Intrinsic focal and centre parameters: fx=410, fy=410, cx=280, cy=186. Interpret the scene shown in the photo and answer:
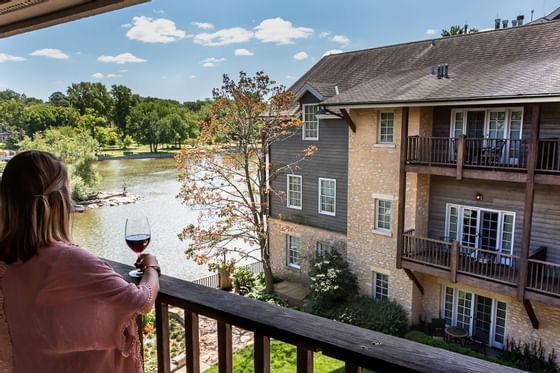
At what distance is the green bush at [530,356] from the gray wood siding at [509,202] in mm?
1717

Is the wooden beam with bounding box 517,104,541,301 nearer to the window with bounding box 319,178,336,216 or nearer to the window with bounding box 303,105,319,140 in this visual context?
the window with bounding box 319,178,336,216

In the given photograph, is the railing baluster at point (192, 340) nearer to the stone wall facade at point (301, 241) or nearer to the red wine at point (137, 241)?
the red wine at point (137, 241)

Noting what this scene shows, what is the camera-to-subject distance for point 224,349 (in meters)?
1.19

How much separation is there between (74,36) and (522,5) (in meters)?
36.4

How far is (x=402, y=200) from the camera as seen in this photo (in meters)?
8.73

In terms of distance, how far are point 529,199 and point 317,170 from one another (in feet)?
16.6

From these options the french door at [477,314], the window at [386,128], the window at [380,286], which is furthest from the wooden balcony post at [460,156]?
the window at [380,286]

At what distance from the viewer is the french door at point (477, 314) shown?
8.26 m

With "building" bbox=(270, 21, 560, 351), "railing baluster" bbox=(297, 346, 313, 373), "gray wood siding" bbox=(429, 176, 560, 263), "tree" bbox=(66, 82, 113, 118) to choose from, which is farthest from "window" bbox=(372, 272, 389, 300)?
"tree" bbox=(66, 82, 113, 118)

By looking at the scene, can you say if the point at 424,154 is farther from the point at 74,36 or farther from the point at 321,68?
the point at 74,36

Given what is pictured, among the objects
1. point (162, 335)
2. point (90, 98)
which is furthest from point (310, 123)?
point (90, 98)

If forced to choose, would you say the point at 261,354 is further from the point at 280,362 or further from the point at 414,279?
the point at 414,279

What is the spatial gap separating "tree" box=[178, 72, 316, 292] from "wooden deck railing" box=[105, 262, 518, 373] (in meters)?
8.91

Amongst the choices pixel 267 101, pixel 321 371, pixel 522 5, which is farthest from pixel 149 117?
pixel 321 371
